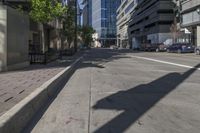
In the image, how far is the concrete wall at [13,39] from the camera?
19.4 meters

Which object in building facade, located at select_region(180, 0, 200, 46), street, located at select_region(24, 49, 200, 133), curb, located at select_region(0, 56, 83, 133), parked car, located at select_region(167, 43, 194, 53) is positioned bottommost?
street, located at select_region(24, 49, 200, 133)

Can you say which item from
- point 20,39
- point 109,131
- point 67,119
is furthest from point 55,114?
point 20,39

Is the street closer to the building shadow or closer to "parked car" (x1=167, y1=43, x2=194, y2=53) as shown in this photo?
the building shadow

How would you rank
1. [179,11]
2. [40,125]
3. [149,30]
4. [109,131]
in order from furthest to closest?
[149,30]
[179,11]
[40,125]
[109,131]

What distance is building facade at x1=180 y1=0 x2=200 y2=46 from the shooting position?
78.7 m

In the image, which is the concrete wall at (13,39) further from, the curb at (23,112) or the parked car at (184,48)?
the parked car at (184,48)

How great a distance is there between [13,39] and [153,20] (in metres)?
99.0

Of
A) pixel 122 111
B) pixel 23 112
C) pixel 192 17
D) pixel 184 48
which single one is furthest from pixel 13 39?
pixel 192 17

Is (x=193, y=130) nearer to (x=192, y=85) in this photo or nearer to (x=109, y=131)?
(x=109, y=131)

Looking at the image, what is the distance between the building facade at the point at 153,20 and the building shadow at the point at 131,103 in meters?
91.7

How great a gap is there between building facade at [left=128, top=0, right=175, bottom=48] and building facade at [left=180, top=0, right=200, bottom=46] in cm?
1538

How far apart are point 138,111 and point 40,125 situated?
2.51 meters

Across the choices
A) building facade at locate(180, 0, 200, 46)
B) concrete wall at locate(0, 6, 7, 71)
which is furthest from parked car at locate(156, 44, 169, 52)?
concrete wall at locate(0, 6, 7, 71)

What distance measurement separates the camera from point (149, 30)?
12594cm
